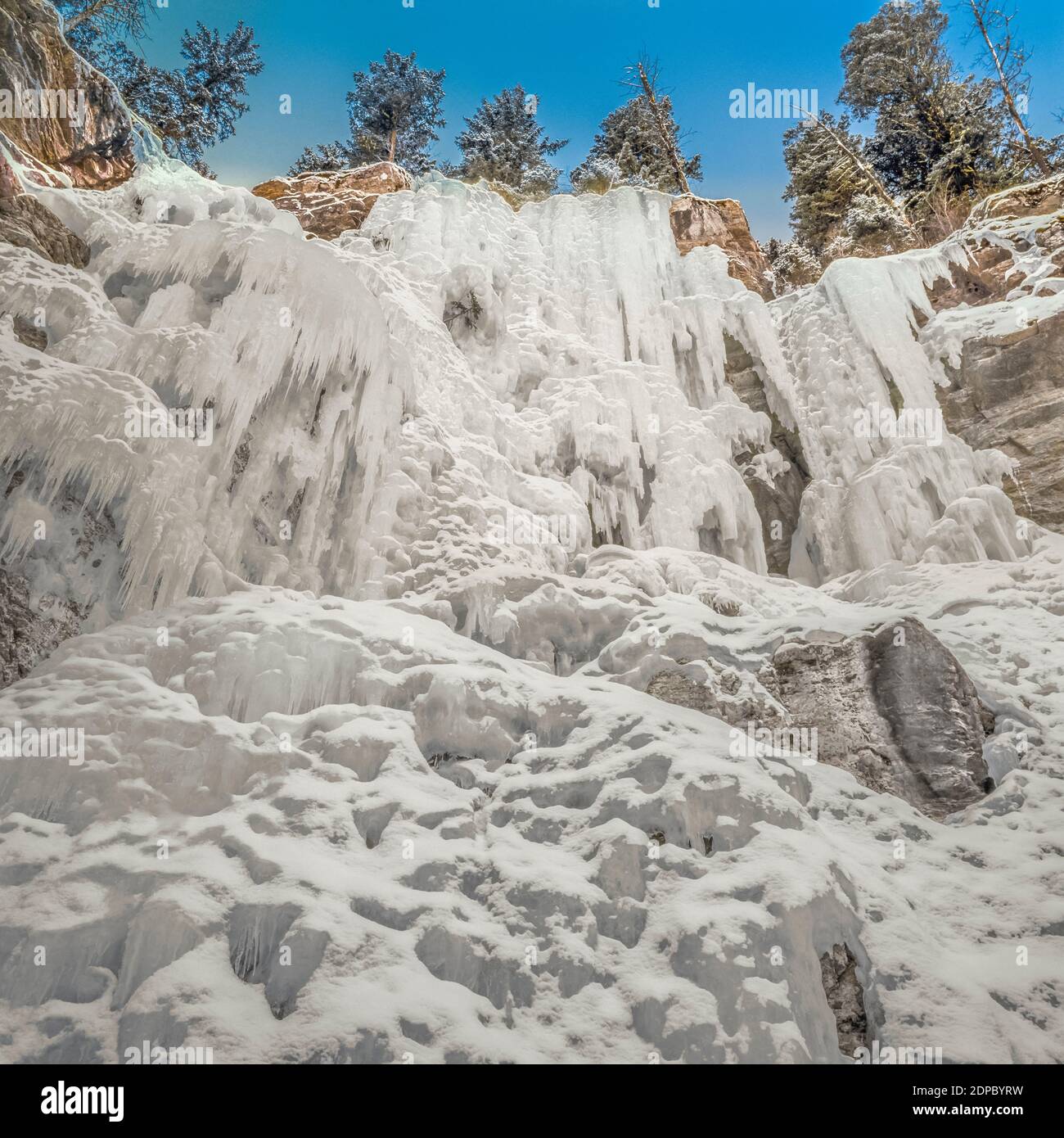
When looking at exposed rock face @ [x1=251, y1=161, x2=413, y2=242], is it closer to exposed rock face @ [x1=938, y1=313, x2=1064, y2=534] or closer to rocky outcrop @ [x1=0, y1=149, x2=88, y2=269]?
rocky outcrop @ [x1=0, y1=149, x2=88, y2=269]

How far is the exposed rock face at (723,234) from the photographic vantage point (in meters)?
15.7

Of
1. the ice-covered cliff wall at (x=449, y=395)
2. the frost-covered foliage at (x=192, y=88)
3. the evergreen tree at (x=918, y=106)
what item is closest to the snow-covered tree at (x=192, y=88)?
the frost-covered foliage at (x=192, y=88)

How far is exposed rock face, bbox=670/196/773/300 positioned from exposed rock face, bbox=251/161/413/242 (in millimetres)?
5945

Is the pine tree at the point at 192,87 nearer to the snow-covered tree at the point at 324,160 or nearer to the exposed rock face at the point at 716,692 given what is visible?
the snow-covered tree at the point at 324,160

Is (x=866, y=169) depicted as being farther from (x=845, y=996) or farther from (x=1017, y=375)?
(x=845, y=996)

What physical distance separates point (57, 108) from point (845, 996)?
13809mm

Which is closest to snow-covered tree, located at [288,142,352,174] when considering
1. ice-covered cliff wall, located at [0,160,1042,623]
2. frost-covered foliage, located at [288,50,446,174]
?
frost-covered foliage, located at [288,50,446,174]

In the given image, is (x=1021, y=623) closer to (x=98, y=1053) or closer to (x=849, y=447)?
(x=849, y=447)

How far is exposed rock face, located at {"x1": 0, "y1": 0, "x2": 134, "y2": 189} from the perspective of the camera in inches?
375

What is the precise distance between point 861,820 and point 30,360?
7.61 metres

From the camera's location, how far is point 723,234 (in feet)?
53.3

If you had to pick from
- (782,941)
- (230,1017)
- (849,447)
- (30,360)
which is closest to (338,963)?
(230,1017)

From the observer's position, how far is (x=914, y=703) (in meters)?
6.20

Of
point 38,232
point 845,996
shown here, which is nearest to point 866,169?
point 38,232
